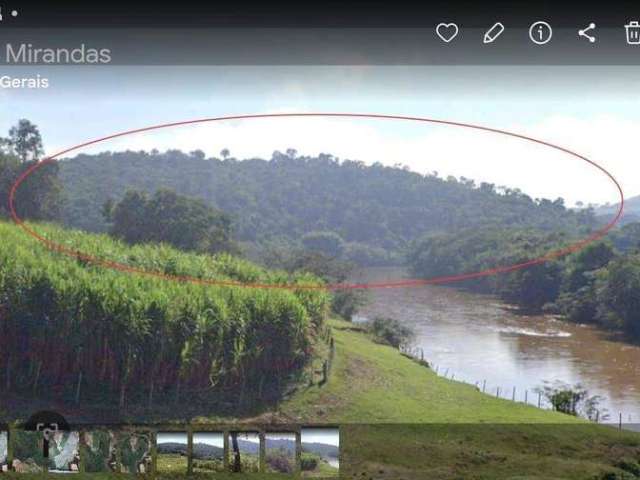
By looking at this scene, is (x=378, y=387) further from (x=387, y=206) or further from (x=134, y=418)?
(x=134, y=418)

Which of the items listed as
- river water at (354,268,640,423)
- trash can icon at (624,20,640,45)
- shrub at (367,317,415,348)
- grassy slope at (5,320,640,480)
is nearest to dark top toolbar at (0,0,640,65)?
trash can icon at (624,20,640,45)

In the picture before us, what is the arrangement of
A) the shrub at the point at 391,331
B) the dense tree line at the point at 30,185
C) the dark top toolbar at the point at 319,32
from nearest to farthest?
1. the dark top toolbar at the point at 319,32
2. the dense tree line at the point at 30,185
3. the shrub at the point at 391,331

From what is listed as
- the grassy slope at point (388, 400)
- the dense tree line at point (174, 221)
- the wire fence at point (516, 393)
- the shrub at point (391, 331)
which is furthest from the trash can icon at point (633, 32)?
the shrub at point (391, 331)

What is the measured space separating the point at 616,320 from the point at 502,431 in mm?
3068

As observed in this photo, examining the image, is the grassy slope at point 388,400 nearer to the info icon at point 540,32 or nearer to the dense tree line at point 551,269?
the dense tree line at point 551,269

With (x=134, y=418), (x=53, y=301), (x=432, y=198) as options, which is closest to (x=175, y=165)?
(x=53, y=301)

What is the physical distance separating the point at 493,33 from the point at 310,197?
11.0 ft

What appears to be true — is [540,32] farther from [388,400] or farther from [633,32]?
[388,400]

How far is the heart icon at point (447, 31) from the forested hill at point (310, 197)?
1.91m

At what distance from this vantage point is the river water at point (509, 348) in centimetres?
898

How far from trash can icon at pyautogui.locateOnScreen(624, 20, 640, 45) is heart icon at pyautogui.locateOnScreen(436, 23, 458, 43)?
2.81 ft

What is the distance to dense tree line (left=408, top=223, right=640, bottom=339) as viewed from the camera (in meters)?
6.93

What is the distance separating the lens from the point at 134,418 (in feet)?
17.7

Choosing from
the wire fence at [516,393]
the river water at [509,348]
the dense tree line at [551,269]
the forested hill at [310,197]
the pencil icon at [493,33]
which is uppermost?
the pencil icon at [493,33]
